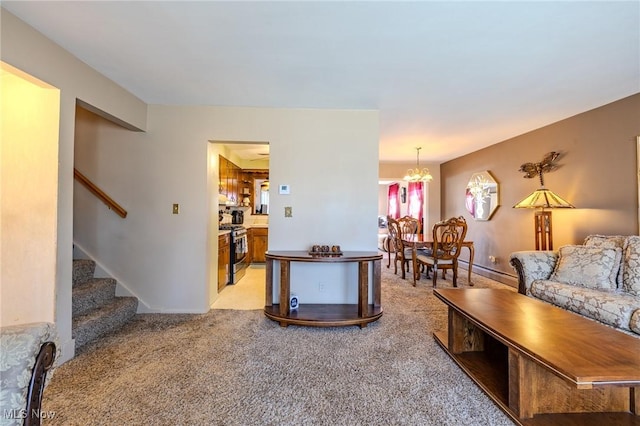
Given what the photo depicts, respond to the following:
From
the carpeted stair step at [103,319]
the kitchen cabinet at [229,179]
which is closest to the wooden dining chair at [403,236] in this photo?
the kitchen cabinet at [229,179]

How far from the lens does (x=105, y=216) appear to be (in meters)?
3.07

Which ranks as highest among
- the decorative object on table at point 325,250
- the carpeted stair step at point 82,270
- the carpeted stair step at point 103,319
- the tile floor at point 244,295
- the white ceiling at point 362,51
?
the white ceiling at point 362,51

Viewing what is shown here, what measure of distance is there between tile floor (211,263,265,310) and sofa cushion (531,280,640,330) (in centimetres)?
292

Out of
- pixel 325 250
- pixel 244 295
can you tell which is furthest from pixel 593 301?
pixel 244 295

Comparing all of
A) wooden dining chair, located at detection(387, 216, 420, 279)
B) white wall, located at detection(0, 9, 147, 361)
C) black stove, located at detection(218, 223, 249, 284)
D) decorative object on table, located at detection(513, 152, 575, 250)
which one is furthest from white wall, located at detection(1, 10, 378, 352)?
decorative object on table, located at detection(513, 152, 575, 250)

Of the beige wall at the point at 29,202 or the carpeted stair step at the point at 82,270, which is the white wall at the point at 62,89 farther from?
the carpeted stair step at the point at 82,270

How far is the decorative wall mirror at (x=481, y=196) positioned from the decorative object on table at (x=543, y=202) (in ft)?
2.57

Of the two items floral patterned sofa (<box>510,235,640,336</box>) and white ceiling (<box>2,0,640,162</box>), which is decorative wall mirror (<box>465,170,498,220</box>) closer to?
white ceiling (<box>2,0,640,162</box>)

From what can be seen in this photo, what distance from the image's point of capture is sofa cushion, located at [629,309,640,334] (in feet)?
6.23

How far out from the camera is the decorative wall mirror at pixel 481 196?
4816mm

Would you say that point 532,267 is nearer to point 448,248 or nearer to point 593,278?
point 593,278

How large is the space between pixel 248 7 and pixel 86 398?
8.17ft

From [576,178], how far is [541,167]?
480 millimetres

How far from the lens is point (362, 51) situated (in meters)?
2.04
